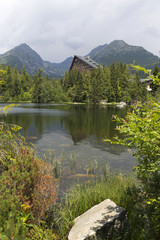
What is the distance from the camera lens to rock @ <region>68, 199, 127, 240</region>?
4238 mm

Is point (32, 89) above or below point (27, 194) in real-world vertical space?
above

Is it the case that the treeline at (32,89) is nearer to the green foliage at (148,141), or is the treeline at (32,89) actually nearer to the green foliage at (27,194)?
the green foliage at (27,194)

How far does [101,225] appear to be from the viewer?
4.32m

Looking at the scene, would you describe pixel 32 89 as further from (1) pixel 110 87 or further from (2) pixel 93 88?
(1) pixel 110 87

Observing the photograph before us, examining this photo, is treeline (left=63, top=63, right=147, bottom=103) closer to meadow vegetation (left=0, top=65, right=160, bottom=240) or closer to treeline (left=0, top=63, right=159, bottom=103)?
treeline (left=0, top=63, right=159, bottom=103)

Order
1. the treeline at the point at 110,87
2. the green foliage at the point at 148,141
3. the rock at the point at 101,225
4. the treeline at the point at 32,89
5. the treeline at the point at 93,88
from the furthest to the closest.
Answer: the treeline at the point at 32,89, the treeline at the point at 93,88, the treeline at the point at 110,87, the rock at the point at 101,225, the green foliage at the point at 148,141

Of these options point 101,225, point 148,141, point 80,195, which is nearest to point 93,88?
point 80,195

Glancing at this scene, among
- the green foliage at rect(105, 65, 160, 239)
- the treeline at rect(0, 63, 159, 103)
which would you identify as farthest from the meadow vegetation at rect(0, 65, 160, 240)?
the treeline at rect(0, 63, 159, 103)

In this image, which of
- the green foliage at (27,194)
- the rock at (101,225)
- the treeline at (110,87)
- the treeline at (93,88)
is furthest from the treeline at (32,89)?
the rock at (101,225)

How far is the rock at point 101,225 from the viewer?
167 inches

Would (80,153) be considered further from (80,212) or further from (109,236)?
(109,236)

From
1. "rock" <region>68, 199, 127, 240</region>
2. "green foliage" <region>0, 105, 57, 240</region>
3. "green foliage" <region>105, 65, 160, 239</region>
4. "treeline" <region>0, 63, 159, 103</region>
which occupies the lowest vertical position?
"rock" <region>68, 199, 127, 240</region>

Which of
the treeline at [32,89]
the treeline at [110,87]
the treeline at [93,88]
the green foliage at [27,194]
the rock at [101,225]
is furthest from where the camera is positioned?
the treeline at [32,89]

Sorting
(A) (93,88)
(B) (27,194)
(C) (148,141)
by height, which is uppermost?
(A) (93,88)
